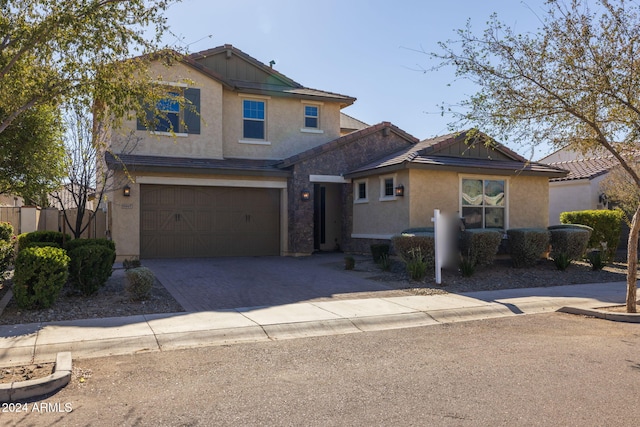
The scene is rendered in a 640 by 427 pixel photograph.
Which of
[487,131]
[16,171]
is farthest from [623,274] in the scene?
[16,171]

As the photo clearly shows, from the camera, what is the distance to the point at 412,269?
12.8 metres

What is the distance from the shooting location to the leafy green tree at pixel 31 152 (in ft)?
35.2

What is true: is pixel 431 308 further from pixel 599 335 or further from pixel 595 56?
pixel 595 56

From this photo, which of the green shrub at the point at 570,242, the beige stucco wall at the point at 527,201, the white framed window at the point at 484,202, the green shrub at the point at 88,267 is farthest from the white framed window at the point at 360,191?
the green shrub at the point at 88,267

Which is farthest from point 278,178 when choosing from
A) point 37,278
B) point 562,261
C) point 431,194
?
point 37,278

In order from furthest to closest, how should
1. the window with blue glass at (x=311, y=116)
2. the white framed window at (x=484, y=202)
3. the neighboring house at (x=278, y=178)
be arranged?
the window with blue glass at (x=311, y=116), the white framed window at (x=484, y=202), the neighboring house at (x=278, y=178)

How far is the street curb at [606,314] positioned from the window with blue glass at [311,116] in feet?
41.7

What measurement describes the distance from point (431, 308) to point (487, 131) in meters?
3.57

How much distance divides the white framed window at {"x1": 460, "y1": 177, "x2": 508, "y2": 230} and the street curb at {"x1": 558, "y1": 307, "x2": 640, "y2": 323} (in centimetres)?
650

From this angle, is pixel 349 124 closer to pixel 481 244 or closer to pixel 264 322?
pixel 481 244

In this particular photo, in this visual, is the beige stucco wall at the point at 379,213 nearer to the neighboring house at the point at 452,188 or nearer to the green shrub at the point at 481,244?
the neighboring house at the point at 452,188

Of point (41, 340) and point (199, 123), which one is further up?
point (199, 123)

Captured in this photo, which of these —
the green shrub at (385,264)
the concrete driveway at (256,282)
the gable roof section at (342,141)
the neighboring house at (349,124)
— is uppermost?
the neighboring house at (349,124)

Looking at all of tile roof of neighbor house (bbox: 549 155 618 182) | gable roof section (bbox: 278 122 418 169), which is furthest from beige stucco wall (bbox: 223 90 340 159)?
tile roof of neighbor house (bbox: 549 155 618 182)
